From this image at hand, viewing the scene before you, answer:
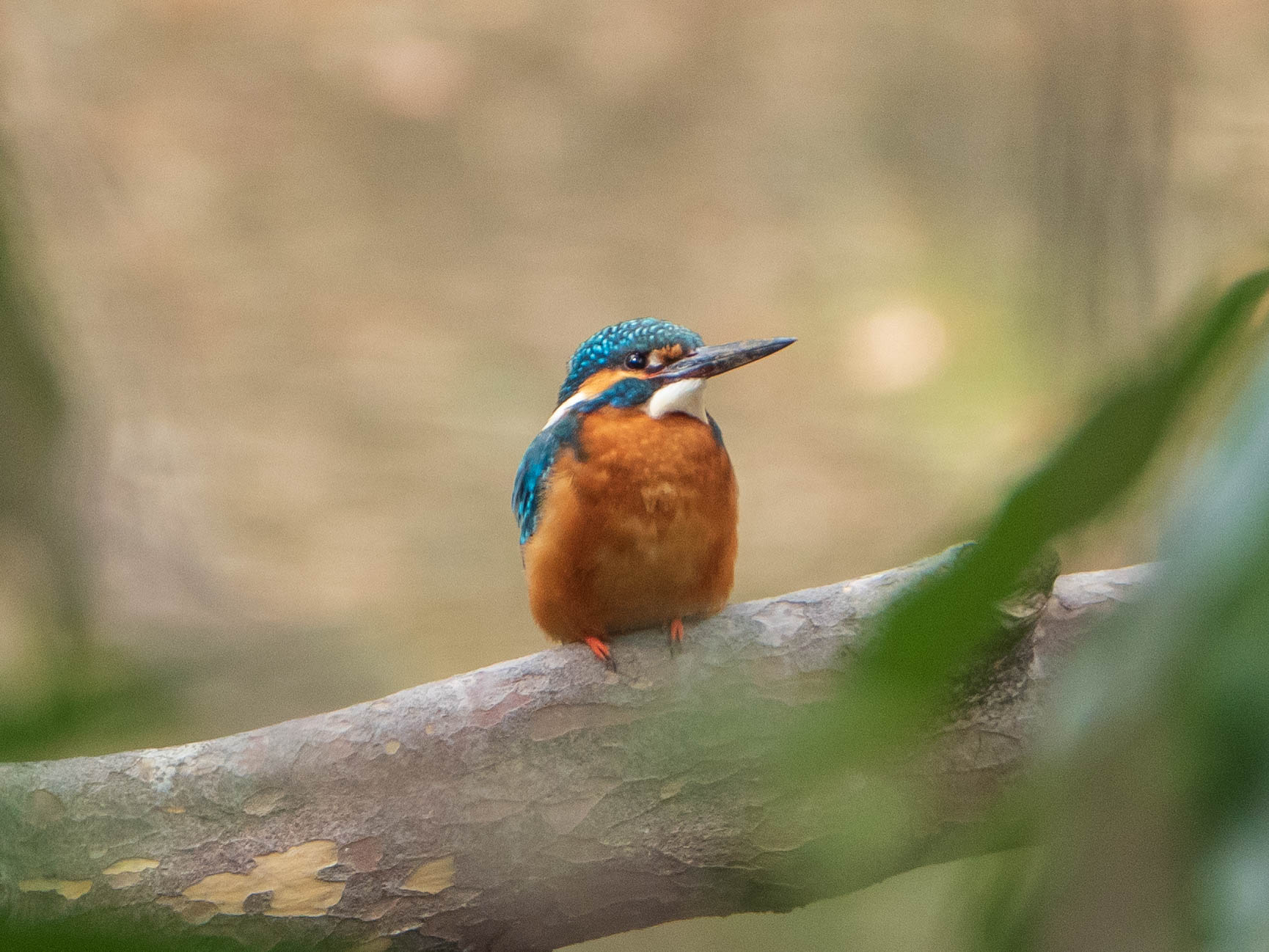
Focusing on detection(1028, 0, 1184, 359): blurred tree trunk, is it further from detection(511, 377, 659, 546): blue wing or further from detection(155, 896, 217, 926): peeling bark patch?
detection(155, 896, 217, 926): peeling bark patch

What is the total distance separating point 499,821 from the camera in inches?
73.1

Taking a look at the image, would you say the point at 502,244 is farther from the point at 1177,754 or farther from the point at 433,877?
the point at 1177,754

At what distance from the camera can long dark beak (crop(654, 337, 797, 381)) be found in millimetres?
2010

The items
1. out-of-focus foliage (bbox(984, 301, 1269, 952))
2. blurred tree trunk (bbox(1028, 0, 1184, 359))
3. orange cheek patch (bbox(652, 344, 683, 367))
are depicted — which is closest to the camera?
out-of-focus foliage (bbox(984, 301, 1269, 952))

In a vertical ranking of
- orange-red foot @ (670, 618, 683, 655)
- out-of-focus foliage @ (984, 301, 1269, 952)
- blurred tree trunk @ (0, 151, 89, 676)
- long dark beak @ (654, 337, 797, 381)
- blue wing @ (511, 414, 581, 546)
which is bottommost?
out-of-focus foliage @ (984, 301, 1269, 952)

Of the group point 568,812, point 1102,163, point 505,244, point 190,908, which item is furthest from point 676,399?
point 505,244

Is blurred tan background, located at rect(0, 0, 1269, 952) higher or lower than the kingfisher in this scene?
higher

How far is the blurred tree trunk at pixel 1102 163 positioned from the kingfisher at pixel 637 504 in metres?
0.97

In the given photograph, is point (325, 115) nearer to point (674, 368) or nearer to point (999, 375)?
point (674, 368)

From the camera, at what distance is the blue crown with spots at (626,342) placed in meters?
2.13

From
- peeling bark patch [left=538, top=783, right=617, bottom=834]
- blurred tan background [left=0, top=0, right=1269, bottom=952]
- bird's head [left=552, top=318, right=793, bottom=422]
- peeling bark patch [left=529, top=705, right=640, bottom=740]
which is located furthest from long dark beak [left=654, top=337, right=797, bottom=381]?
blurred tan background [left=0, top=0, right=1269, bottom=952]

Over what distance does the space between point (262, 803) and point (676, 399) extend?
93cm

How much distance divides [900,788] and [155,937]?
1.43m

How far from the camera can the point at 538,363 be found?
20.2 feet
